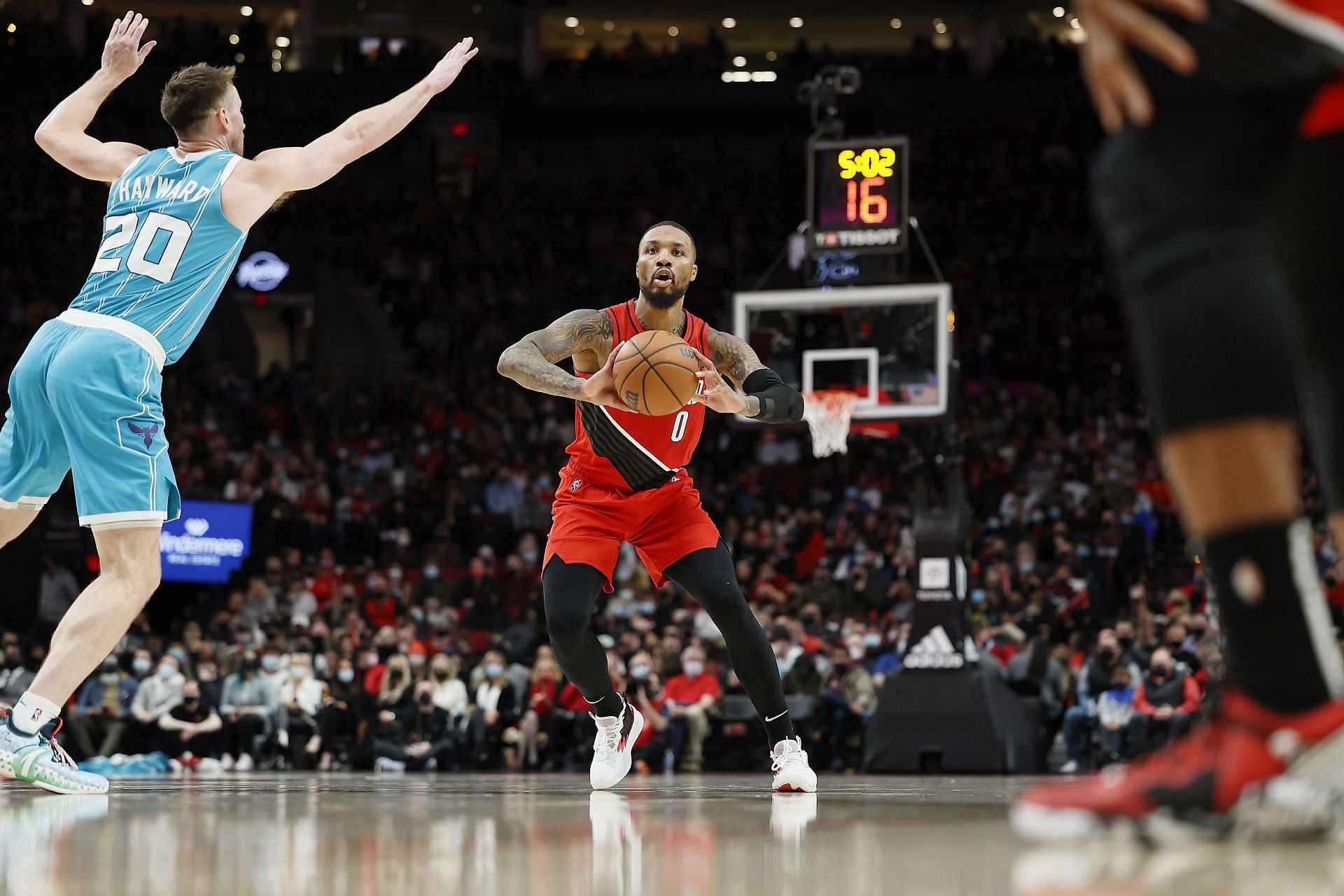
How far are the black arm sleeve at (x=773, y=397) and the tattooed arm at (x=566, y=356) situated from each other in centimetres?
54

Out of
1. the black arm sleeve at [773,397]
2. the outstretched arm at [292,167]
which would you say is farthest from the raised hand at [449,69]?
the black arm sleeve at [773,397]

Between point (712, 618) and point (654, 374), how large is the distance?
938 mm

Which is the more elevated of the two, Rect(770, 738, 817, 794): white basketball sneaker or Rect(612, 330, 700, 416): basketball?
Rect(612, 330, 700, 416): basketball

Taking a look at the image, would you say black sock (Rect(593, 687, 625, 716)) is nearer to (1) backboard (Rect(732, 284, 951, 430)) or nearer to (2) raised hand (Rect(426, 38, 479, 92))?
(2) raised hand (Rect(426, 38, 479, 92))

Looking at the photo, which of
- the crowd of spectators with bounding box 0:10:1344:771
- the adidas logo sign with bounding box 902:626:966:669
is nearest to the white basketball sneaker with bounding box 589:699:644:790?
the crowd of spectators with bounding box 0:10:1344:771

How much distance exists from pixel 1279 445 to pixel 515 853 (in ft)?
4.63

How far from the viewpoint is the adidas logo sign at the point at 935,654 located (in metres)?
11.9

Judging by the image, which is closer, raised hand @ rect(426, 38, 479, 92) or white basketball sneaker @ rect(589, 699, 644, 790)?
raised hand @ rect(426, 38, 479, 92)

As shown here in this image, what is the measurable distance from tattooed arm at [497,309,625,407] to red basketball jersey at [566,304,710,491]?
8 cm

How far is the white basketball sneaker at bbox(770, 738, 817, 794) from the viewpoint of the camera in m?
5.07

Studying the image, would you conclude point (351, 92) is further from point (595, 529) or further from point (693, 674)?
point (595, 529)

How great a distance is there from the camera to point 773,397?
17.7 ft

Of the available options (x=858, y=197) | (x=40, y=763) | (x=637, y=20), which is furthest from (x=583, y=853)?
(x=637, y=20)

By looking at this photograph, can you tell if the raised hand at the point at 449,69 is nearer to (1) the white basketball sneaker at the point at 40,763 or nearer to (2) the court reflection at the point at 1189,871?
(1) the white basketball sneaker at the point at 40,763
